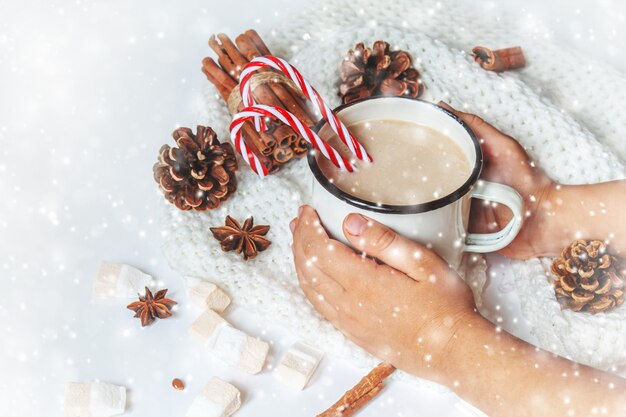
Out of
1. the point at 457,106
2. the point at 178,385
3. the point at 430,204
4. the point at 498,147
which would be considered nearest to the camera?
the point at 430,204

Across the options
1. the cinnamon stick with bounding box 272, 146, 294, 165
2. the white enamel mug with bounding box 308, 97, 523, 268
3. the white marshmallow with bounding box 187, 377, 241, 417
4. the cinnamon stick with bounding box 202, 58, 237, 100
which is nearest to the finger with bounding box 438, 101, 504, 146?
the white enamel mug with bounding box 308, 97, 523, 268

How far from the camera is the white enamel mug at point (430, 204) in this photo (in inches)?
33.1

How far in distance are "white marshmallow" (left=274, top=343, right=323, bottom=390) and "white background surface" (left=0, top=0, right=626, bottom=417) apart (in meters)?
0.02

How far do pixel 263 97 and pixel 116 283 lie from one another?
1.18 ft

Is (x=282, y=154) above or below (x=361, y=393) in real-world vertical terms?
above

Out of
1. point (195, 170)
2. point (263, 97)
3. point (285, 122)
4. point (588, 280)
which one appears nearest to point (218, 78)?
point (263, 97)

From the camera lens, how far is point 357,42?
A: 1.24 metres

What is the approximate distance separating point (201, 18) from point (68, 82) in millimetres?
287

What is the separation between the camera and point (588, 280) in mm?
959

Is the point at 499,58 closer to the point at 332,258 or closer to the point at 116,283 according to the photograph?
the point at 332,258

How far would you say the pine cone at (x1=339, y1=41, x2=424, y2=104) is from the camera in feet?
3.88

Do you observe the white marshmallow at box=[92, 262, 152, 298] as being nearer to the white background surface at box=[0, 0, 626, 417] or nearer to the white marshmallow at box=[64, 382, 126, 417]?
the white background surface at box=[0, 0, 626, 417]

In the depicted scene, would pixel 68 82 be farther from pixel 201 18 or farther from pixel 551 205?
pixel 551 205

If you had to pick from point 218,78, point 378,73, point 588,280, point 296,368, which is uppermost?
point 218,78
